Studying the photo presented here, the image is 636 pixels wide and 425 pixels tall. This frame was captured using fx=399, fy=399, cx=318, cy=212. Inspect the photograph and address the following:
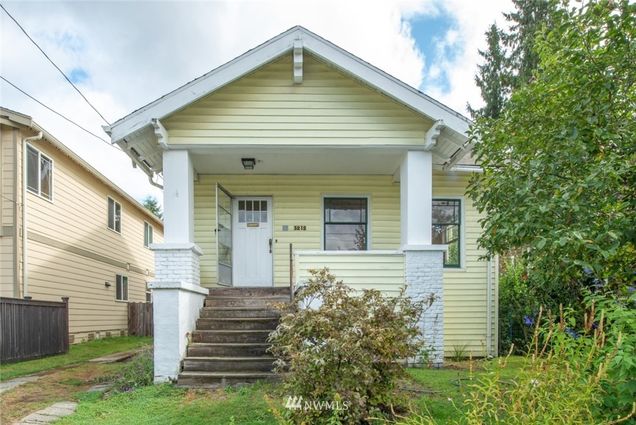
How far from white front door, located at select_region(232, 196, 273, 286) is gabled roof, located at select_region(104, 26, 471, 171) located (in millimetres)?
2726

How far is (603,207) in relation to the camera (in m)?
3.74

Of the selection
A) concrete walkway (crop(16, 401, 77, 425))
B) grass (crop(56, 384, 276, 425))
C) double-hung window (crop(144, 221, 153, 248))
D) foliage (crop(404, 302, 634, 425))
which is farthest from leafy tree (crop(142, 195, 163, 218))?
foliage (crop(404, 302, 634, 425))

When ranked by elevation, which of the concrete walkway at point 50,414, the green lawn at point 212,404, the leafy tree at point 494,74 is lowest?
the concrete walkway at point 50,414

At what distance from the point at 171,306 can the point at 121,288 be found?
36.2 ft

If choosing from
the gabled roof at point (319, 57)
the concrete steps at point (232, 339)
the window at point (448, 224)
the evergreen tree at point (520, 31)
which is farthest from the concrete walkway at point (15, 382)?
the evergreen tree at point (520, 31)

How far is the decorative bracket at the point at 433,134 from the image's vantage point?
253 inches

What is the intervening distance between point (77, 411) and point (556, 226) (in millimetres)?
5805

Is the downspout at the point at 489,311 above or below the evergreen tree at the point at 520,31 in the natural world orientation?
below

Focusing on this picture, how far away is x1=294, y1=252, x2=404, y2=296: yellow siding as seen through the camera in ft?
22.2

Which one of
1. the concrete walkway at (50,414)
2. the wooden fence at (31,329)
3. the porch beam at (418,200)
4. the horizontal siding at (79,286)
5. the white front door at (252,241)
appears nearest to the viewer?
the concrete walkway at (50,414)

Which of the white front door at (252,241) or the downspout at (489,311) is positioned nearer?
the downspout at (489,311)

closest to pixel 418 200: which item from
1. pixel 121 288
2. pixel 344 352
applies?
pixel 344 352

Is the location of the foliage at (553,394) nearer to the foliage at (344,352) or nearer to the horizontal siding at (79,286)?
the foliage at (344,352)

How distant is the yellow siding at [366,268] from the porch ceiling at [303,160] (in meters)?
1.80
